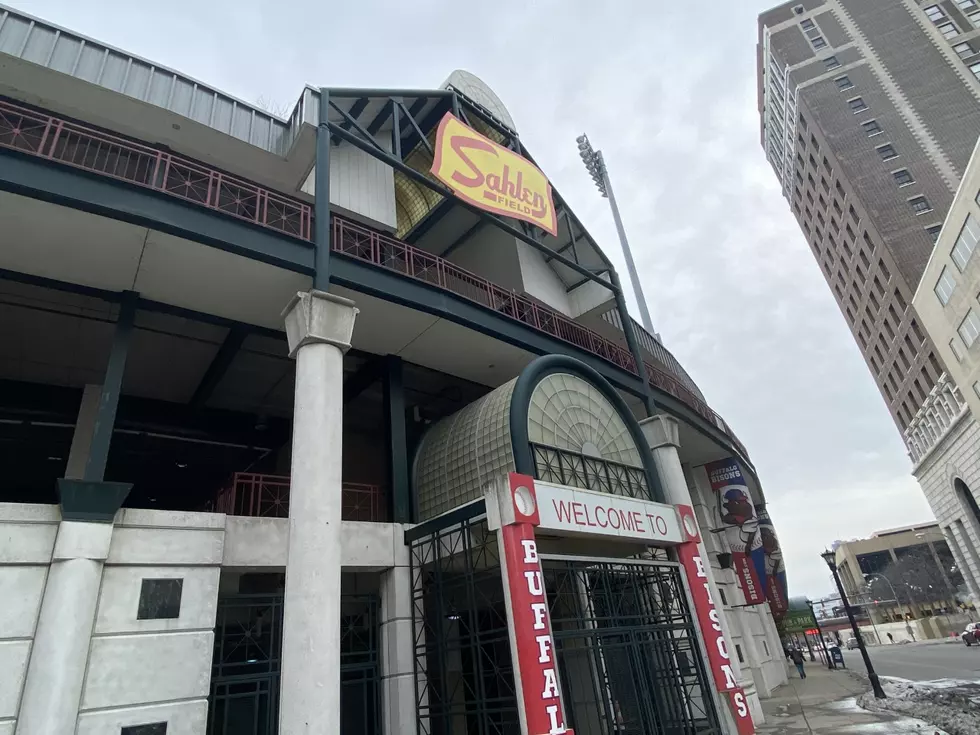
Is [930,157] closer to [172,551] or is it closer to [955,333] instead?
[955,333]

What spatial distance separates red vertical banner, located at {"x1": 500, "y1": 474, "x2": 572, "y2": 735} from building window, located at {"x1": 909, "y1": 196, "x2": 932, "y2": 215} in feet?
214

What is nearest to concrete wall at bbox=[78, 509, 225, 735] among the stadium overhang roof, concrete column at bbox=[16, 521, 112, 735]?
concrete column at bbox=[16, 521, 112, 735]

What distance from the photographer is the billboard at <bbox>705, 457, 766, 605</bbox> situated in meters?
24.9

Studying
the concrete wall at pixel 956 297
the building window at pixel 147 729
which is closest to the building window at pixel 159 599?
the building window at pixel 147 729

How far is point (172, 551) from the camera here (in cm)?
920

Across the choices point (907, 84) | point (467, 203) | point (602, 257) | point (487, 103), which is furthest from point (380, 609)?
point (907, 84)

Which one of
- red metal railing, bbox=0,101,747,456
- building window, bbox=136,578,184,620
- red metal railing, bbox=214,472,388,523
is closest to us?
building window, bbox=136,578,184,620

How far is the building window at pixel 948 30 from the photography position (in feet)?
213

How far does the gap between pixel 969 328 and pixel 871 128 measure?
41031 mm

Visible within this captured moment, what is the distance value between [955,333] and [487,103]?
34220mm

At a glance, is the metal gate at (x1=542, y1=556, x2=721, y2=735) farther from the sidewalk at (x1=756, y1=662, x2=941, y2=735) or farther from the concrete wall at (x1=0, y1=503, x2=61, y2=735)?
the concrete wall at (x1=0, y1=503, x2=61, y2=735)

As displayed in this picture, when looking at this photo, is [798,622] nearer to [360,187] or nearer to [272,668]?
[272,668]

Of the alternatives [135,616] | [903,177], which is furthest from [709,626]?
[903,177]

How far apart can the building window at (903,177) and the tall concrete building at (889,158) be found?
4.1 inches
